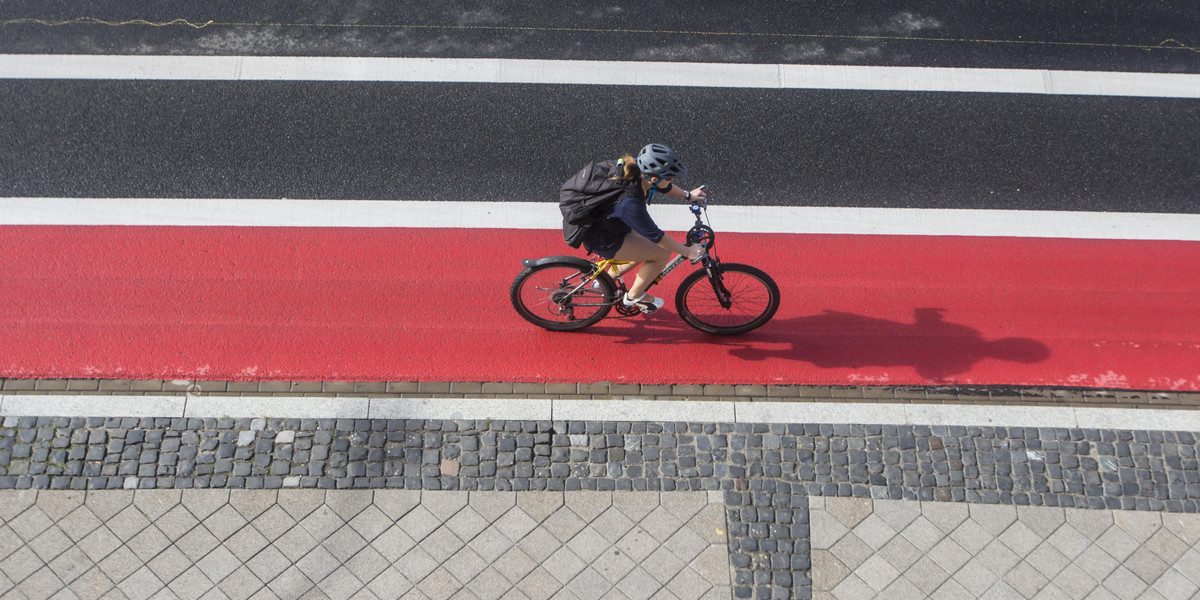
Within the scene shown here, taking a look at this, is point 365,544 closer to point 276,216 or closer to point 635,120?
point 276,216

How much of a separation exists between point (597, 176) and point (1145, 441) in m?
4.13

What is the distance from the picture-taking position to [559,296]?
6.32 m

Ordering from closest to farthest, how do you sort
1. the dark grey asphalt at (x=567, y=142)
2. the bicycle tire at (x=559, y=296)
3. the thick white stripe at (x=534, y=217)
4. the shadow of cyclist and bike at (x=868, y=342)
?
the bicycle tire at (x=559, y=296)
the shadow of cyclist and bike at (x=868, y=342)
the thick white stripe at (x=534, y=217)
the dark grey asphalt at (x=567, y=142)

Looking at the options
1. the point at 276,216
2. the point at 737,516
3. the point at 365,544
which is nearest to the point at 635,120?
the point at 276,216

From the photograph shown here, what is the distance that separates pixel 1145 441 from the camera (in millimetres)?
6016

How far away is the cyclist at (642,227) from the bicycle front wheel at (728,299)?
0.24m

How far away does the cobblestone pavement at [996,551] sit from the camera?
5.33 metres

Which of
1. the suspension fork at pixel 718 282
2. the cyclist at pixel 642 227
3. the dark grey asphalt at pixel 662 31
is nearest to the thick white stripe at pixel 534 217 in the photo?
the suspension fork at pixel 718 282

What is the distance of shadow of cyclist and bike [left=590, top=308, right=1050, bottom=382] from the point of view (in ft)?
21.3

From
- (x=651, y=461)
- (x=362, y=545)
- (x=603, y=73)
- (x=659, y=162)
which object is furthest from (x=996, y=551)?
(x=603, y=73)

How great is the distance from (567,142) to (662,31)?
1777mm

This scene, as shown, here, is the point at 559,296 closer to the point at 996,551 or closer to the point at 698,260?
the point at 698,260

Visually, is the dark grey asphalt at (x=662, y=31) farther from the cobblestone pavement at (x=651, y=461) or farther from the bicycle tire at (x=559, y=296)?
the cobblestone pavement at (x=651, y=461)

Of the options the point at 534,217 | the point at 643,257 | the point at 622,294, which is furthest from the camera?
the point at 534,217
